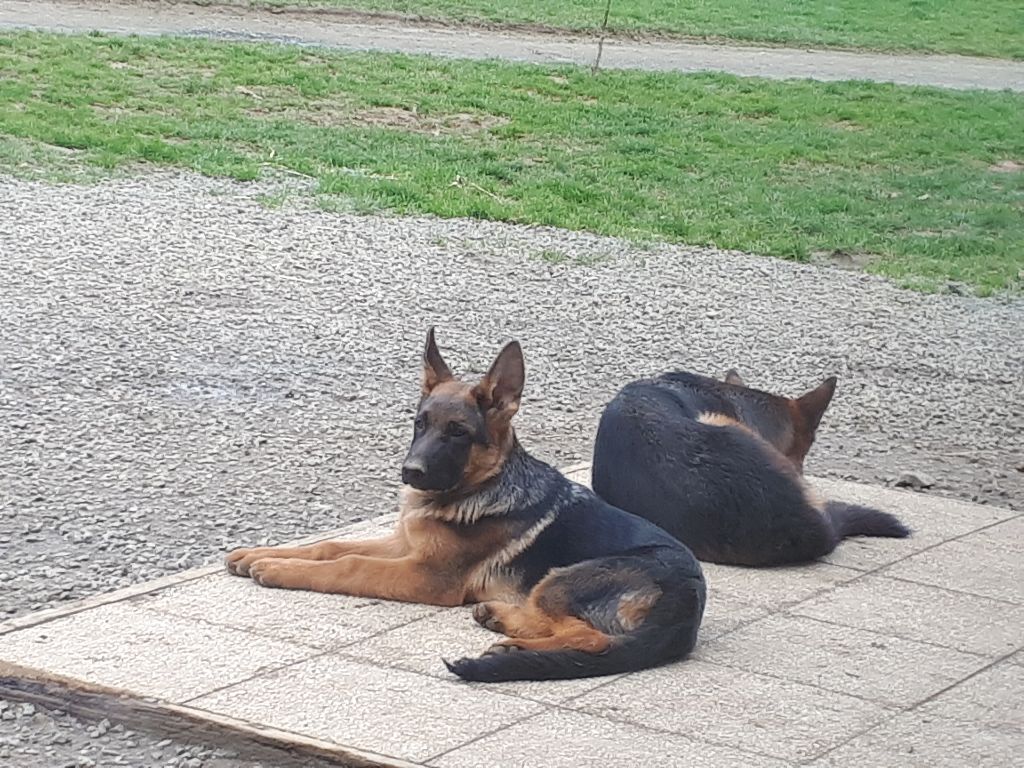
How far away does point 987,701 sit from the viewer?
5324 millimetres

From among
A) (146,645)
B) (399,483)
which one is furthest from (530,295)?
(146,645)

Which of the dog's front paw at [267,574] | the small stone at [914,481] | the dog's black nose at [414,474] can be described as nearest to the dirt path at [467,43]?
the small stone at [914,481]

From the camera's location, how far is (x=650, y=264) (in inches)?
544

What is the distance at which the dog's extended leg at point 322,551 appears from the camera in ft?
20.4

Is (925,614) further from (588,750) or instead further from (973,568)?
(588,750)

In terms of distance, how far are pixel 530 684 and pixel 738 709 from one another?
2.03ft

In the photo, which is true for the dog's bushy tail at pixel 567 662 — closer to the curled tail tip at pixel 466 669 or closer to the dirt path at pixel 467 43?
the curled tail tip at pixel 466 669

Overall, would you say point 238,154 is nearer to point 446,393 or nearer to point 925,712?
point 446,393

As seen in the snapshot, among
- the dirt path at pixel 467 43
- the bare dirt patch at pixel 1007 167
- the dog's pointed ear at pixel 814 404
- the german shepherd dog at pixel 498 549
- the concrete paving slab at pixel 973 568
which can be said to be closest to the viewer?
the german shepherd dog at pixel 498 549

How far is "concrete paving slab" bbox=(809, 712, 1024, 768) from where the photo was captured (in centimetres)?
477

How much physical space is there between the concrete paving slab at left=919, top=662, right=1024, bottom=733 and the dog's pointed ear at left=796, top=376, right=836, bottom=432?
2060 mm

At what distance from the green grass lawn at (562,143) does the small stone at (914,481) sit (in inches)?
226

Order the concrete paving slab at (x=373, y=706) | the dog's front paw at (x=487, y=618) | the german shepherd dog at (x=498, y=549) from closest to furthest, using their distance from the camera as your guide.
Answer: the concrete paving slab at (x=373, y=706) → the german shepherd dog at (x=498, y=549) → the dog's front paw at (x=487, y=618)

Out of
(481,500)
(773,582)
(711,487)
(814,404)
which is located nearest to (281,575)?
(481,500)
